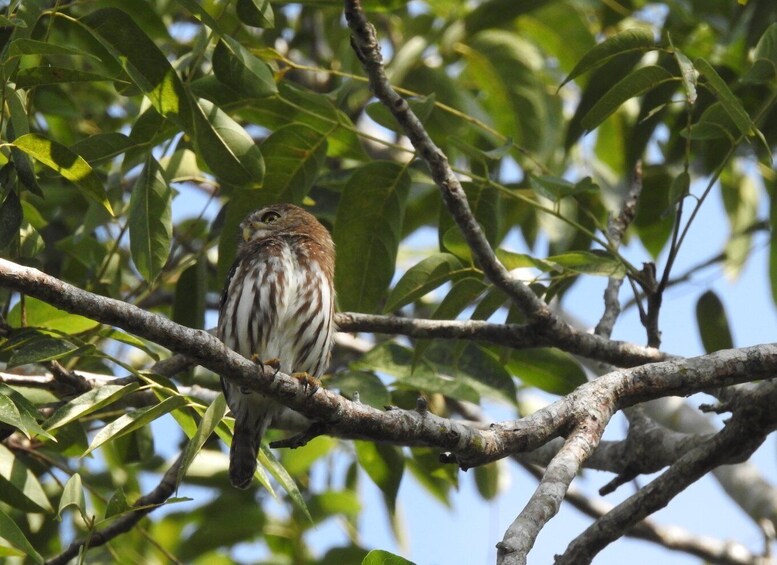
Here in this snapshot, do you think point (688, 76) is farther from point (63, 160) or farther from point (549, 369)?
point (63, 160)

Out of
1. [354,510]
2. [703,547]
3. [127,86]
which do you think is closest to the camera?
[127,86]

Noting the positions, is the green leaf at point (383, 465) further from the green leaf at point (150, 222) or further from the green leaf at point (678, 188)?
the green leaf at point (678, 188)

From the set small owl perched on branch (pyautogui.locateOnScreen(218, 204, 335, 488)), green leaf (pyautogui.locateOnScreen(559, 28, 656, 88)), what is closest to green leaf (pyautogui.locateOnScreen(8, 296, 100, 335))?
small owl perched on branch (pyautogui.locateOnScreen(218, 204, 335, 488))

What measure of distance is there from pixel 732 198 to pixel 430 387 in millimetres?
3778

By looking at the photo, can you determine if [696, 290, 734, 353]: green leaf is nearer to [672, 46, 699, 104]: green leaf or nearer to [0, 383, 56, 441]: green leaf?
[672, 46, 699, 104]: green leaf

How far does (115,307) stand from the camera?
10.4 ft

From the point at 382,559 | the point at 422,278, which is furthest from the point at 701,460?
the point at 382,559

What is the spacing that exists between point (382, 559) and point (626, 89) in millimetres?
2074

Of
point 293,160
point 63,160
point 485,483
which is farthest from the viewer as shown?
point 485,483

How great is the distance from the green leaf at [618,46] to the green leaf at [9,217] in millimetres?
2029

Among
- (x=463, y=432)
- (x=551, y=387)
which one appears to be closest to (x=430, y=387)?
(x=551, y=387)

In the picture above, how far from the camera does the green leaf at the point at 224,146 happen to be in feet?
13.5

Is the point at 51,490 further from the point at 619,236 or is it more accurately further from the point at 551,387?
the point at 619,236

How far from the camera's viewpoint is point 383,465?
17.3ft
